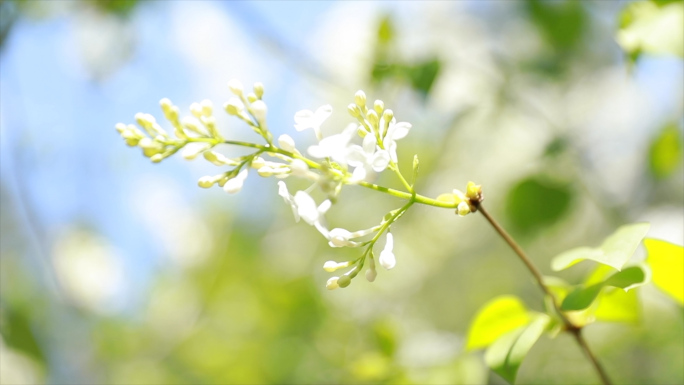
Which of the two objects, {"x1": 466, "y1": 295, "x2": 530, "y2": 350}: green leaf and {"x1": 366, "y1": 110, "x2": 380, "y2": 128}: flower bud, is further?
{"x1": 466, "y1": 295, "x2": 530, "y2": 350}: green leaf

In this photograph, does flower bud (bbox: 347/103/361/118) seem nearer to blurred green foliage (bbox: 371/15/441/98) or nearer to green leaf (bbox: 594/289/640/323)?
green leaf (bbox: 594/289/640/323)

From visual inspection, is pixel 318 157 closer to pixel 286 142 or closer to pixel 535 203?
pixel 286 142

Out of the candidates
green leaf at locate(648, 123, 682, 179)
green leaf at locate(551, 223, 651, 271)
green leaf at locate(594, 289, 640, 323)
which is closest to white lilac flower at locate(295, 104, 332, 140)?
green leaf at locate(551, 223, 651, 271)

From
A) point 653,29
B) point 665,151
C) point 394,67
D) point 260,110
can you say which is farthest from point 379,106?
point 665,151

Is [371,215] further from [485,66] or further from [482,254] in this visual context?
[485,66]

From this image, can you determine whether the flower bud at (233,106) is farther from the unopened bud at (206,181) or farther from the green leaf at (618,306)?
the green leaf at (618,306)

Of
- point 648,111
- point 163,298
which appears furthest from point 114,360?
point 648,111

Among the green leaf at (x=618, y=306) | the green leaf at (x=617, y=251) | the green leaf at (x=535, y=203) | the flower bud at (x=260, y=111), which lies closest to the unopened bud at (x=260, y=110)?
the flower bud at (x=260, y=111)

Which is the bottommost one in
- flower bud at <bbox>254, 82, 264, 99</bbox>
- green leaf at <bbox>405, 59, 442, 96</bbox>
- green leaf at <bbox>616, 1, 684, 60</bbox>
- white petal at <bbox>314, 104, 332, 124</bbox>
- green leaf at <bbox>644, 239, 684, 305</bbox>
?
green leaf at <bbox>644, 239, 684, 305</bbox>
